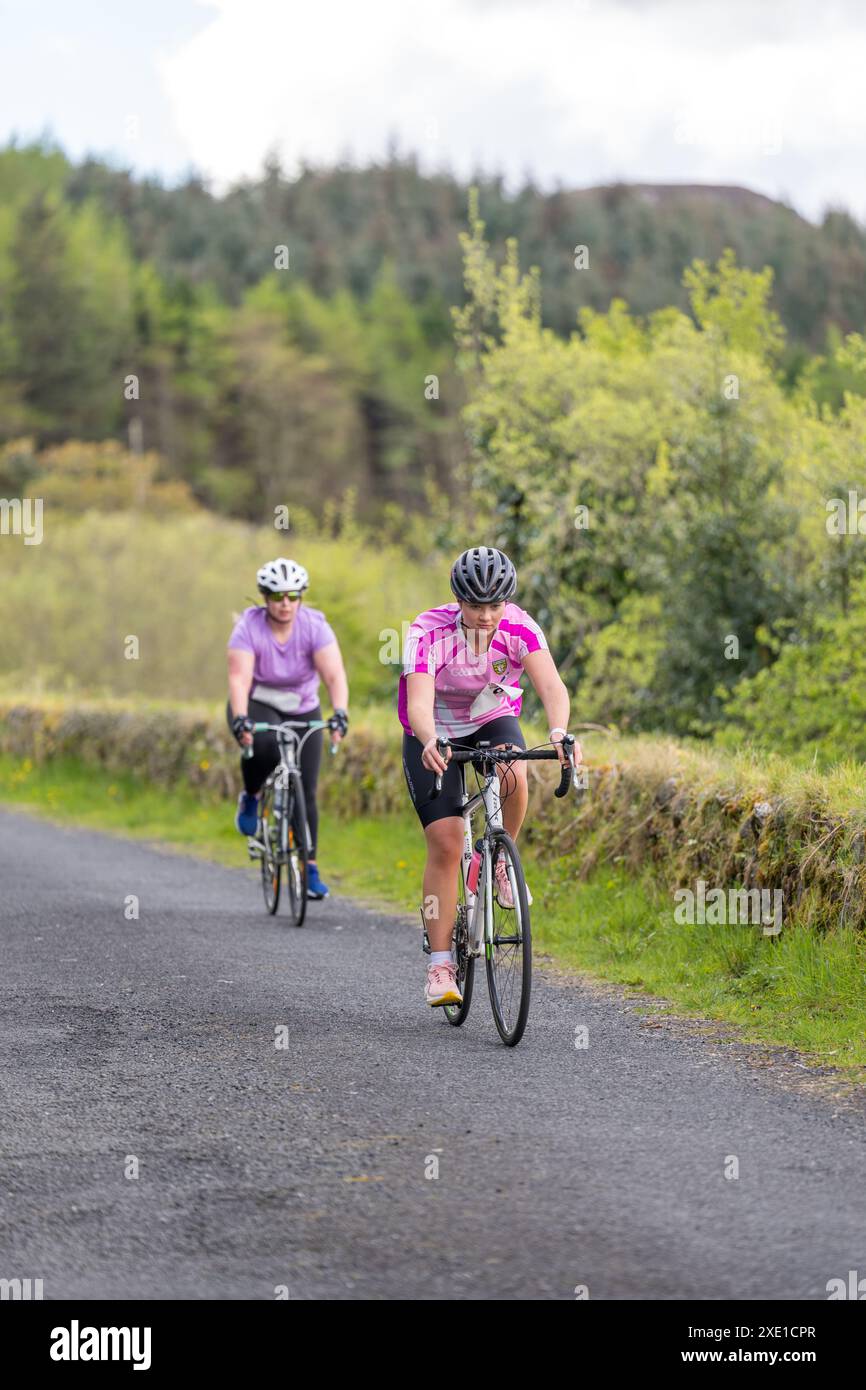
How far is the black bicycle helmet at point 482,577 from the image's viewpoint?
267 inches

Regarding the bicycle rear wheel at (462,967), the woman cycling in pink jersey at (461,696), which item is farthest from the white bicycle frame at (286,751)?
the bicycle rear wheel at (462,967)

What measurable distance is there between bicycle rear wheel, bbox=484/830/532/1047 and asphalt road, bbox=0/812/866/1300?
14 centimetres

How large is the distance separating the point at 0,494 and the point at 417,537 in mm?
42934

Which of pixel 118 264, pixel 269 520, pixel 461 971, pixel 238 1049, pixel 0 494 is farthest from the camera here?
pixel 118 264

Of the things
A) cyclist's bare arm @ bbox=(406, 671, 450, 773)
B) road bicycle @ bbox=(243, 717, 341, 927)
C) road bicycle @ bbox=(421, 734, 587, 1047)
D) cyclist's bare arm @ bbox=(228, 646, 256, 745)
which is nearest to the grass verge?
road bicycle @ bbox=(421, 734, 587, 1047)

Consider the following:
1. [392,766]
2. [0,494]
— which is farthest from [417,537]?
[0,494]

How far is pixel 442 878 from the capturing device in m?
7.24

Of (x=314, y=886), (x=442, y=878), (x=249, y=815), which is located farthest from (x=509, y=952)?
(x=249, y=815)

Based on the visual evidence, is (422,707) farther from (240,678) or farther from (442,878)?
(240,678)

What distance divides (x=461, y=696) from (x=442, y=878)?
833 mm

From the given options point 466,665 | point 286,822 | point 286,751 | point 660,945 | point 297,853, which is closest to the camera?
point 466,665

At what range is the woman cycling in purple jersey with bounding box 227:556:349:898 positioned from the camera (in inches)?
416

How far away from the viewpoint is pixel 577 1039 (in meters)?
6.83

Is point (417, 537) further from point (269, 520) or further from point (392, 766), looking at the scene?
point (269, 520)
